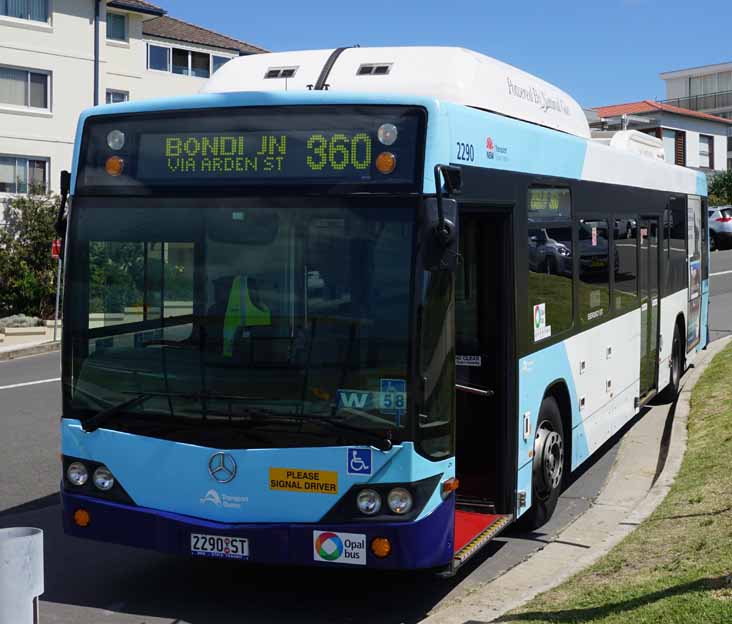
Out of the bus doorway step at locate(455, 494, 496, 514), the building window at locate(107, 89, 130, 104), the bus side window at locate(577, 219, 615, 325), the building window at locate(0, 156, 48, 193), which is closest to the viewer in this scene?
the bus doorway step at locate(455, 494, 496, 514)

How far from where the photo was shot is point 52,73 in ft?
132

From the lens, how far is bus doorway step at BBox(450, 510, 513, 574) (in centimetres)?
661

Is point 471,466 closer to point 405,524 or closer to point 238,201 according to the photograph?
point 405,524

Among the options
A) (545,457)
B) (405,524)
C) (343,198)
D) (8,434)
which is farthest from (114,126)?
(8,434)

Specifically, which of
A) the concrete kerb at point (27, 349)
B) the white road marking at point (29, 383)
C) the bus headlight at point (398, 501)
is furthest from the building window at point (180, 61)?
the bus headlight at point (398, 501)

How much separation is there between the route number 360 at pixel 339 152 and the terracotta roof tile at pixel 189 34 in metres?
44.4

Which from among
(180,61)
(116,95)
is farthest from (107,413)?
(180,61)

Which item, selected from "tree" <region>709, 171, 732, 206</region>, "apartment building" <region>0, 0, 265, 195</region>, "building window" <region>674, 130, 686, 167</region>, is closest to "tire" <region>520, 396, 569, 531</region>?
"apartment building" <region>0, 0, 265, 195</region>

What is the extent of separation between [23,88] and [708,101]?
282 ft

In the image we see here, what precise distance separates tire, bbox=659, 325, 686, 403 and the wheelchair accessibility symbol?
8.90 metres

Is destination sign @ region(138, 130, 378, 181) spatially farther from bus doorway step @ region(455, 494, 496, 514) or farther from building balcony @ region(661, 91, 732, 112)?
building balcony @ region(661, 91, 732, 112)

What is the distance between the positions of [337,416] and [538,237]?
8.88ft

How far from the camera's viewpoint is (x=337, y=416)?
6.11m

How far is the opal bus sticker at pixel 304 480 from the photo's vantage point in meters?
6.11
